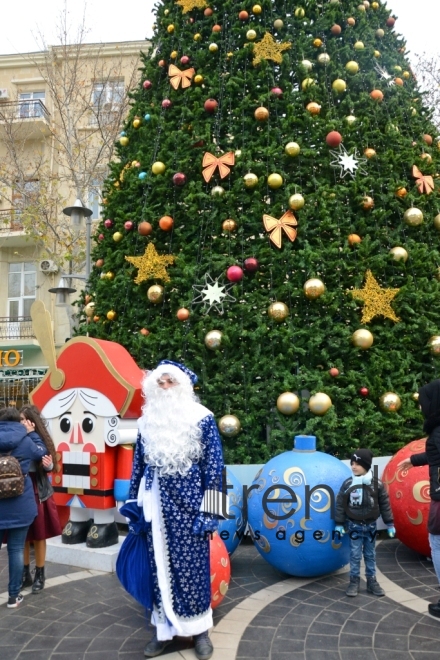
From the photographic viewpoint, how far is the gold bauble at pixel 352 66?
6820mm

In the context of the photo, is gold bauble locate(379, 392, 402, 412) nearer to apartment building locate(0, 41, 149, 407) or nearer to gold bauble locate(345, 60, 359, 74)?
gold bauble locate(345, 60, 359, 74)

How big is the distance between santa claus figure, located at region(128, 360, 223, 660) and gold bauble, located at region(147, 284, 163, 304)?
9.81 feet

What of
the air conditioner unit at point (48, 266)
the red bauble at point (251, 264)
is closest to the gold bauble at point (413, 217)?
the red bauble at point (251, 264)

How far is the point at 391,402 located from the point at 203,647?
3.31 m

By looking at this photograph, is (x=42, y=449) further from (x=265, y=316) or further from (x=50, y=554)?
(x=265, y=316)

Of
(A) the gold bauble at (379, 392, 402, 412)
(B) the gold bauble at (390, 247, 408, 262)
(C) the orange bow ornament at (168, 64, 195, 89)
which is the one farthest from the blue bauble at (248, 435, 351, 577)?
(C) the orange bow ornament at (168, 64, 195, 89)

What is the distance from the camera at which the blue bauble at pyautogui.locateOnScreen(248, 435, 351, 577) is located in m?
4.54

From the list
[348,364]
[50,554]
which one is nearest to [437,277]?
[348,364]

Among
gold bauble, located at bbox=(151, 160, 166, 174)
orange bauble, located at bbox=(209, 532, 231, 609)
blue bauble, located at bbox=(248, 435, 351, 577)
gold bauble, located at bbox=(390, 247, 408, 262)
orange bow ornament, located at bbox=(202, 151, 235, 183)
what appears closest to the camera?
orange bauble, located at bbox=(209, 532, 231, 609)

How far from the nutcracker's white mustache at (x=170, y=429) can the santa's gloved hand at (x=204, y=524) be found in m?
0.29

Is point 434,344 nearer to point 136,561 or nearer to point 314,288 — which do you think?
point 314,288

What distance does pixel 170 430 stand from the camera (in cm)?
366

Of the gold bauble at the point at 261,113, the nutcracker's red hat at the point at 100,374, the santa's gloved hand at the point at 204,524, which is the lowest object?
the santa's gloved hand at the point at 204,524

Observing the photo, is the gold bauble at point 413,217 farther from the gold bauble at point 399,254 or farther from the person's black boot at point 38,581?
the person's black boot at point 38,581
